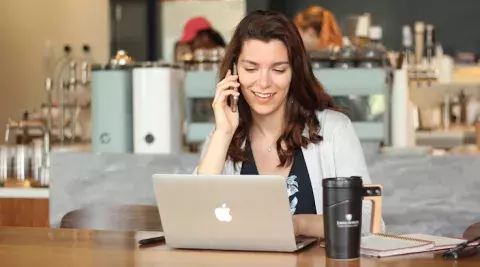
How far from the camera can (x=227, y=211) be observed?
6.00ft

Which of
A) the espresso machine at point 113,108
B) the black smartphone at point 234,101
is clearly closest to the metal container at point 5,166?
the espresso machine at point 113,108

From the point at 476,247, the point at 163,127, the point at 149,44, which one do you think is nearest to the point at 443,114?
the point at 149,44

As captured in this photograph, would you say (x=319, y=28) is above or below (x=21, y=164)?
above

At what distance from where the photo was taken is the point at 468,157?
122 inches

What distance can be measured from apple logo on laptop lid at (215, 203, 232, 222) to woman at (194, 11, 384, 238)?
0.56 m

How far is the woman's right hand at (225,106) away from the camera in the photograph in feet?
8.00

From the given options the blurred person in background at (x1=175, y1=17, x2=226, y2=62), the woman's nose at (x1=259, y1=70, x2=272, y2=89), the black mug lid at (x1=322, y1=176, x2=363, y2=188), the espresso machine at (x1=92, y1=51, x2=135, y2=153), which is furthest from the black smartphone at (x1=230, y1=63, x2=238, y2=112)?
the blurred person in background at (x1=175, y1=17, x2=226, y2=62)

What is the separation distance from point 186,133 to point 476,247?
180 cm

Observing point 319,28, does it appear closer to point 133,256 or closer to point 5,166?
point 5,166

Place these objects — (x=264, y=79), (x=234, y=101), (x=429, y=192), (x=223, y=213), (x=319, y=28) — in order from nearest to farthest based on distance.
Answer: (x=223, y=213) < (x=264, y=79) < (x=234, y=101) < (x=429, y=192) < (x=319, y=28)

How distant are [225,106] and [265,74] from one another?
0.59 ft

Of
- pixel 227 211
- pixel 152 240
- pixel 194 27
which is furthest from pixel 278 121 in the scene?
pixel 194 27

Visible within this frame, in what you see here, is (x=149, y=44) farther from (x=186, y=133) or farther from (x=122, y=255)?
(x=122, y=255)

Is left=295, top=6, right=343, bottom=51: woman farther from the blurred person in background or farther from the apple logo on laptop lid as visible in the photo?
the apple logo on laptop lid
